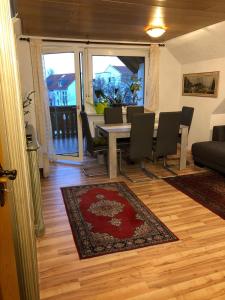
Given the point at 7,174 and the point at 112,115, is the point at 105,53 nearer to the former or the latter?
the point at 112,115

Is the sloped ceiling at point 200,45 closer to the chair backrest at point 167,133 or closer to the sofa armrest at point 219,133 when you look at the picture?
the sofa armrest at point 219,133

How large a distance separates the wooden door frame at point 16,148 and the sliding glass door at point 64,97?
3.38 meters

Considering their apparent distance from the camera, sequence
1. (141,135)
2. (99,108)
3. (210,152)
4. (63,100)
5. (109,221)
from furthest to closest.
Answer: (99,108) < (63,100) < (210,152) < (141,135) < (109,221)

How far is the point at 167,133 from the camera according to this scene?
12.7 feet

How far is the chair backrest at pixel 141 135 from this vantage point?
11.8 ft

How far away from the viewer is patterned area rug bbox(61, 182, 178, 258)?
7.55 feet

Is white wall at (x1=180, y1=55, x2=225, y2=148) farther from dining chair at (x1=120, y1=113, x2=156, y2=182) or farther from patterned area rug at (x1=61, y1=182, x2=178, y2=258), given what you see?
patterned area rug at (x1=61, y1=182, x2=178, y2=258)

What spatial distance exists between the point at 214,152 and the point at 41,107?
302cm

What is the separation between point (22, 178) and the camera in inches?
51.3

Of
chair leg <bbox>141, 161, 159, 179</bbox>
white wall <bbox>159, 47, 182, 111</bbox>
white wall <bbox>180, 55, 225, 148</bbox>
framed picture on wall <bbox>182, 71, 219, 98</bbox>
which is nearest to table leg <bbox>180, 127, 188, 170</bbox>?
chair leg <bbox>141, 161, 159, 179</bbox>

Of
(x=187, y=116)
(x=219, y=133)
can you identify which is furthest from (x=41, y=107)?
(x=219, y=133)

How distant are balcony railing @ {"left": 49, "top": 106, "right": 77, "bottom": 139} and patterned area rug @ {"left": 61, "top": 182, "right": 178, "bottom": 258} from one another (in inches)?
62.6

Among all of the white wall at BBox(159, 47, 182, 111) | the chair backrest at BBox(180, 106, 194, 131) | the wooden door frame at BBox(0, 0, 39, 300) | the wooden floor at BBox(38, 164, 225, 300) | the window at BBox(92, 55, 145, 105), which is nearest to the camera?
the wooden door frame at BBox(0, 0, 39, 300)

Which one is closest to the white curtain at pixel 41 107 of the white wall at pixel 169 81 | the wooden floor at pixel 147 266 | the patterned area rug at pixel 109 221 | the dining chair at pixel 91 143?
the dining chair at pixel 91 143
